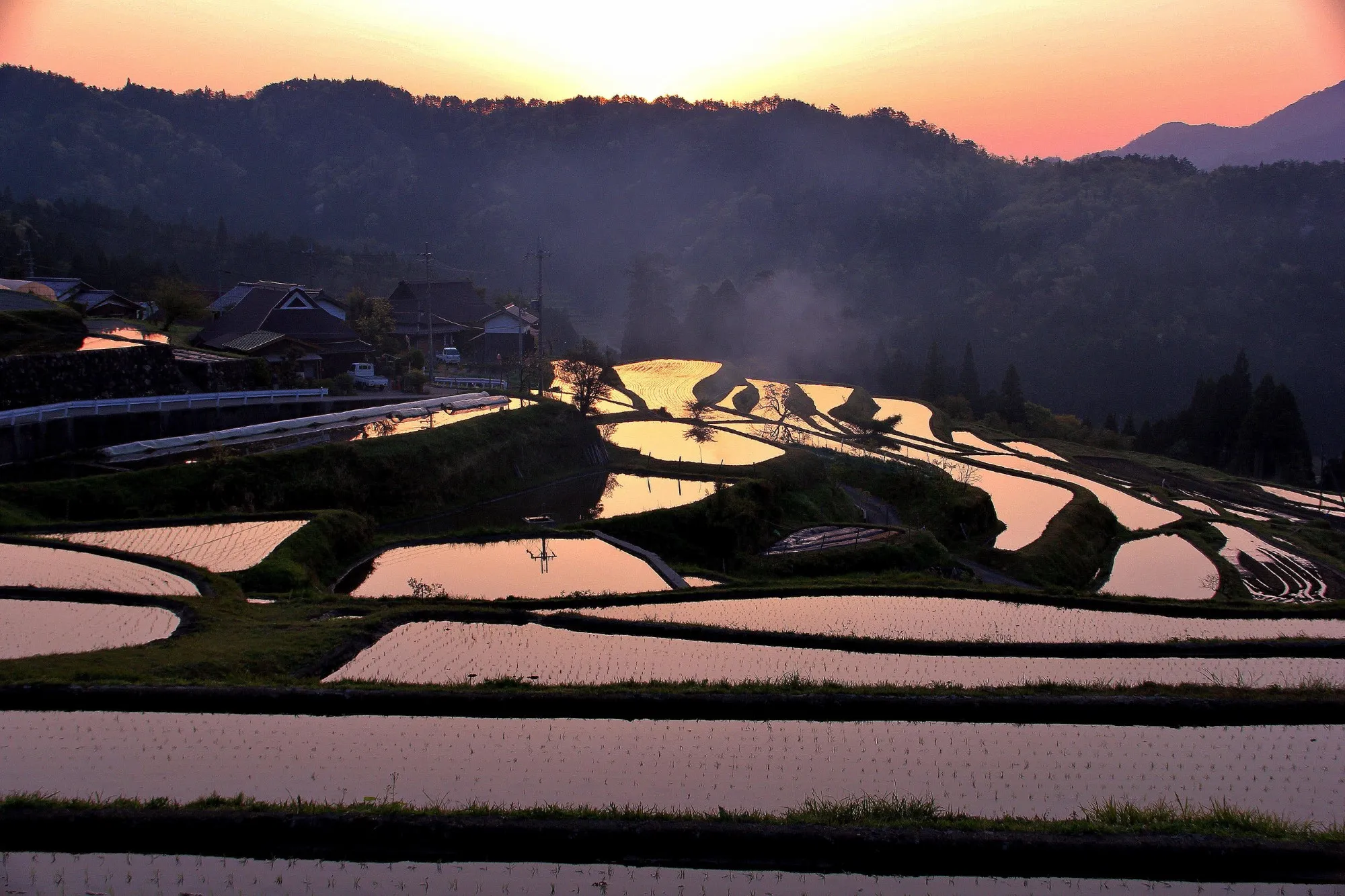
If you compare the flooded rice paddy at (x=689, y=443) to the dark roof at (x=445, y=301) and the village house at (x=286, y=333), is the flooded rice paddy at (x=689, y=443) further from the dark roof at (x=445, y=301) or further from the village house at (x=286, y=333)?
the dark roof at (x=445, y=301)

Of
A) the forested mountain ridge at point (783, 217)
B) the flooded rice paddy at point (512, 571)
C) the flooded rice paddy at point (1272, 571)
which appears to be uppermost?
the forested mountain ridge at point (783, 217)

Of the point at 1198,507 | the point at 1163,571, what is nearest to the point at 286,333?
the point at 1163,571

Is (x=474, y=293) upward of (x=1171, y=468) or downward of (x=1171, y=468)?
upward

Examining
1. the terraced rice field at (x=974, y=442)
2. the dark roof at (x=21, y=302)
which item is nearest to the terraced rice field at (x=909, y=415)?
the terraced rice field at (x=974, y=442)

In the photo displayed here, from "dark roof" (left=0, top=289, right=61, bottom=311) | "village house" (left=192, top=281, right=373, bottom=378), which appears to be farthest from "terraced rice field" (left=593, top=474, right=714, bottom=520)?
"dark roof" (left=0, top=289, right=61, bottom=311)

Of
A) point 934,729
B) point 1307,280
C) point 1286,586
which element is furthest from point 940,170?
point 934,729

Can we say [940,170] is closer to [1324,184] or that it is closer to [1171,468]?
[1324,184]
